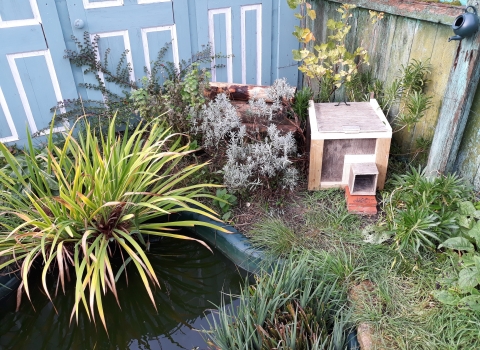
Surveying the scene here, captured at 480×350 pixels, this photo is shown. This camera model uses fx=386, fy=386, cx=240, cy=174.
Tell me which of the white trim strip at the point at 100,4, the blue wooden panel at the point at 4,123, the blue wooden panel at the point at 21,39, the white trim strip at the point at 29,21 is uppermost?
the white trim strip at the point at 100,4

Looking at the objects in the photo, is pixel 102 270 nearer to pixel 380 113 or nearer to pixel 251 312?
pixel 251 312

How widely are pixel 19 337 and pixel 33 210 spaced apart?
68 cm

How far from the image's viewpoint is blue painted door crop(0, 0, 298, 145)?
2891 millimetres

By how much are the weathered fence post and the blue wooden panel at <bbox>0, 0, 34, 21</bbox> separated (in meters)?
2.86

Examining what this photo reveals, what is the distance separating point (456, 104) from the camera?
6.63ft

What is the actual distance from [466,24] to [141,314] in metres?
2.21

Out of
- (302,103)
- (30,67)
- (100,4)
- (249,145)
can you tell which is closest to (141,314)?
(249,145)

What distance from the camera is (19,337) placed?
6.63 ft

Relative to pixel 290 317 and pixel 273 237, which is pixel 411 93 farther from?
pixel 290 317

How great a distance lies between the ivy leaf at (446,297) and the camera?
1.65 meters

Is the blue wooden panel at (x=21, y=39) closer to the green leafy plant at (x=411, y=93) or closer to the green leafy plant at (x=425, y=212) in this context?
the green leafy plant at (x=411, y=93)

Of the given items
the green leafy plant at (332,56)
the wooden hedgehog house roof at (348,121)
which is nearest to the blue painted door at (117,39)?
the green leafy plant at (332,56)

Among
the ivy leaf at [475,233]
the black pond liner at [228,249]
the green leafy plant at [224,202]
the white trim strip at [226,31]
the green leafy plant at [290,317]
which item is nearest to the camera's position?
the green leafy plant at [290,317]

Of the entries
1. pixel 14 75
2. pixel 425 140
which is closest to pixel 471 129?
pixel 425 140
